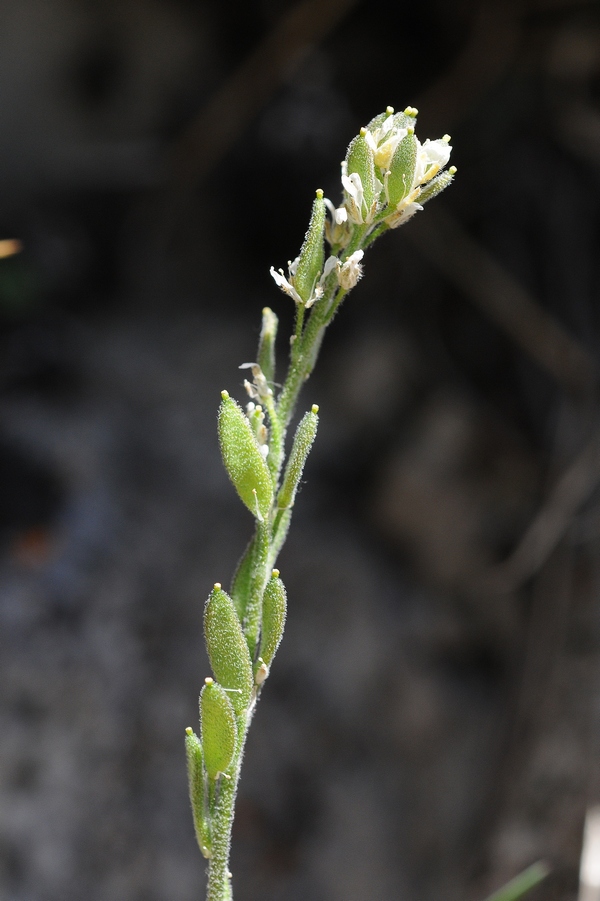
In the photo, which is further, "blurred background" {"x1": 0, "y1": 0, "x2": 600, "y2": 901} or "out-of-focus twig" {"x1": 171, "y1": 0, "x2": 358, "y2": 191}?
"out-of-focus twig" {"x1": 171, "y1": 0, "x2": 358, "y2": 191}

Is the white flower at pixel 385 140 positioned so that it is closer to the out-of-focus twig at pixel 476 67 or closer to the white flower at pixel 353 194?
the white flower at pixel 353 194

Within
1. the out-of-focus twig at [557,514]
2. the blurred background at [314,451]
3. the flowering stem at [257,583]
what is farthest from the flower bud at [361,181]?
the out-of-focus twig at [557,514]

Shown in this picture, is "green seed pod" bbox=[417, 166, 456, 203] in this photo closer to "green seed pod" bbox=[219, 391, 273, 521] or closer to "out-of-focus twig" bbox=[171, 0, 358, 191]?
"green seed pod" bbox=[219, 391, 273, 521]

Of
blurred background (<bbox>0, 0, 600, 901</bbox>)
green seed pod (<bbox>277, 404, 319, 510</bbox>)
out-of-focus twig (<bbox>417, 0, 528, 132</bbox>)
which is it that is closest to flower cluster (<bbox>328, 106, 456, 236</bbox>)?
green seed pod (<bbox>277, 404, 319, 510</bbox>)

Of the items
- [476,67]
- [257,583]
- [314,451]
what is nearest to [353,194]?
[257,583]

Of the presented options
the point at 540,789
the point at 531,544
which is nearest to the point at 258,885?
the point at 540,789

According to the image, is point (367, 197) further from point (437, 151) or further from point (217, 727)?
point (217, 727)

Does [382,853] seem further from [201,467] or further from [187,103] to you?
[187,103]
